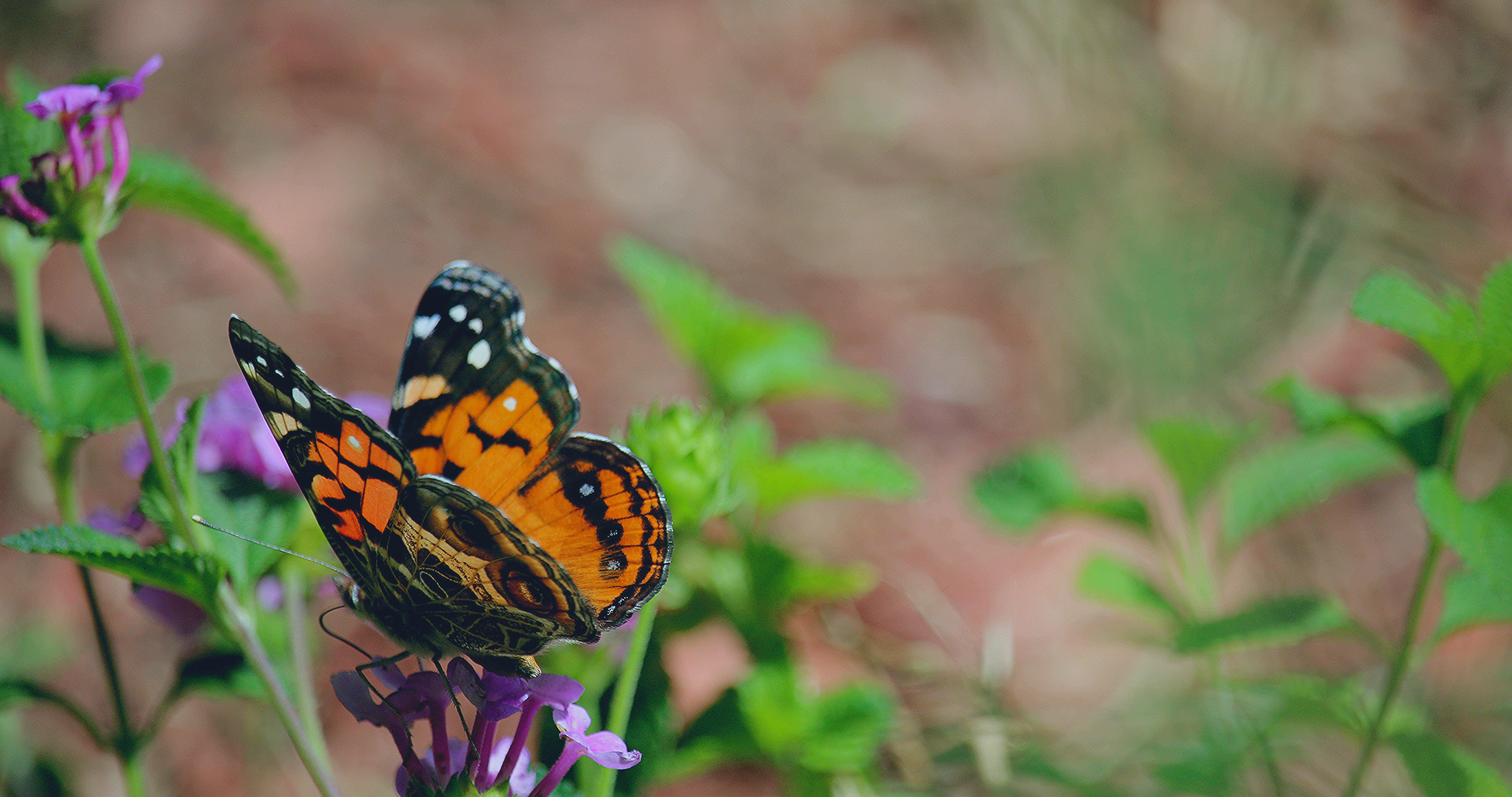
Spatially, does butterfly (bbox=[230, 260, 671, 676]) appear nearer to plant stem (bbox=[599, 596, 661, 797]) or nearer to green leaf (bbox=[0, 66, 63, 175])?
plant stem (bbox=[599, 596, 661, 797])

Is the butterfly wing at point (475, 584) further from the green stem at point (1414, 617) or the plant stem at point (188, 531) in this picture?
the green stem at point (1414, 617)

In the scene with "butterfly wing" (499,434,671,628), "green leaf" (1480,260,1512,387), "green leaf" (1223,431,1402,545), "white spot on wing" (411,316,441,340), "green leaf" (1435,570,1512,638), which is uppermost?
"white spot on wing" (411,316,441,340)

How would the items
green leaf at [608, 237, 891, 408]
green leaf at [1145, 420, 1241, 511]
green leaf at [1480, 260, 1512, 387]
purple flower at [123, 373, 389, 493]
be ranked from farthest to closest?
green leaf at [608, 237, 891, 408] → green leaf at [1145, 420, 1241, 511] → purple flower at [123, 373, 389, 493] → green leaf at [1480, 260, 1512, 387]

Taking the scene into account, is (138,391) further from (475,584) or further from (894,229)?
(894,229)

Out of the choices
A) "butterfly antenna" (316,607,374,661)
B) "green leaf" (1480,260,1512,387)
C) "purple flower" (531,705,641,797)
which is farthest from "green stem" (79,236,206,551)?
"green leaf" (1480,260,1512,387)

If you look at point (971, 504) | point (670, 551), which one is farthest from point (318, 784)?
point (971, 504)

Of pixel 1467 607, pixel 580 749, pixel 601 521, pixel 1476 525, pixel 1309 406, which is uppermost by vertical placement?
pixel 601 521

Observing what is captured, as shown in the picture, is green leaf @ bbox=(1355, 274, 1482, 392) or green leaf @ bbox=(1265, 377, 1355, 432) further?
green leaf @ bbox=(1265, 377, 1355, 432)

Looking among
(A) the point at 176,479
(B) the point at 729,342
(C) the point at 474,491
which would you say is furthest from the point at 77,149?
(B) the point at 729,342
